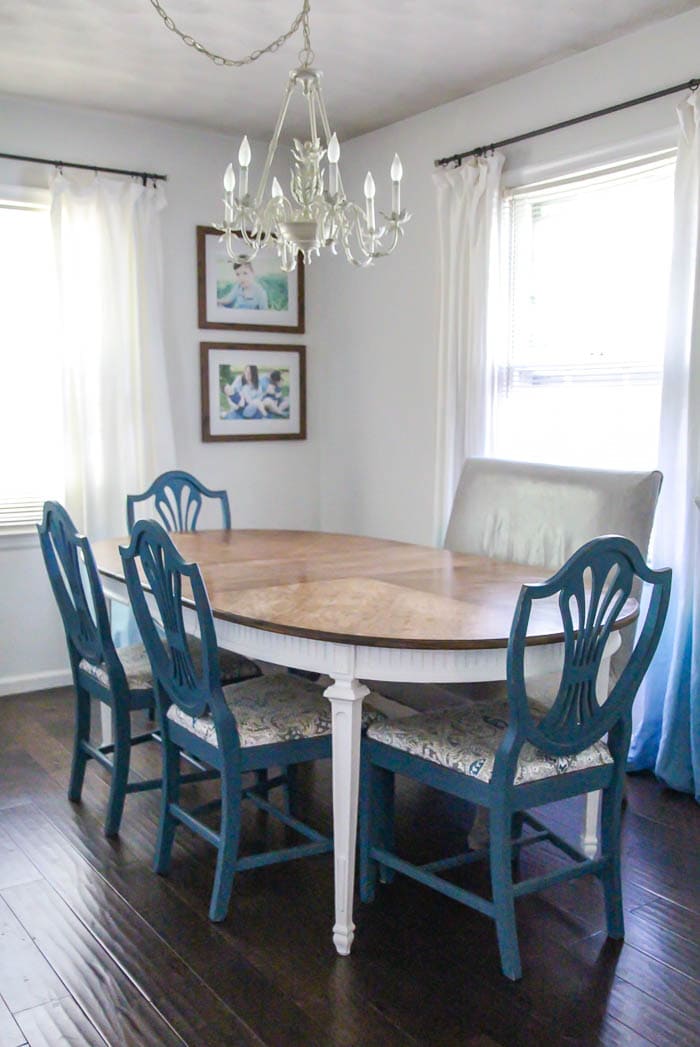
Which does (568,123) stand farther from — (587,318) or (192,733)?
(192,733)

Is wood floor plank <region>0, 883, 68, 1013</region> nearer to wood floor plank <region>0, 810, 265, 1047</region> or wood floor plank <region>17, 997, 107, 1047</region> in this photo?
wood floor plank <region>17, 997, 107, 1047</region>

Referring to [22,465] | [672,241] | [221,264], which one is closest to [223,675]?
[22,465]

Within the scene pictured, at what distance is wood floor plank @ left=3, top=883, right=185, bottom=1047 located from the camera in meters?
2.05

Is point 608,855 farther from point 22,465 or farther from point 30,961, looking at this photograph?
point 22,465

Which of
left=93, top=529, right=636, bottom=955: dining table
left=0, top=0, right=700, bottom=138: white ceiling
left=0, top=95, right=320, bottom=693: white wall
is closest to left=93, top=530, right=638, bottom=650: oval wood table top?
left=93, top=529, right=636, bottom=955: dining table

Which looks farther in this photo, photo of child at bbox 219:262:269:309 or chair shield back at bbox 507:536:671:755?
photo of child at bbox 219:262:269:309

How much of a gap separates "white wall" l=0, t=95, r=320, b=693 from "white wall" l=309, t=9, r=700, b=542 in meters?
0.20

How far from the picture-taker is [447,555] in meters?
3.37

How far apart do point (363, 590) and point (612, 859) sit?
943 mm

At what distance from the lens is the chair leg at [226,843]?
8.04 ft

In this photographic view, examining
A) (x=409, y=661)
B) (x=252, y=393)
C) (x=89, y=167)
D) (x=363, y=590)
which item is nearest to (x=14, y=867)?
(x=363, y=590)

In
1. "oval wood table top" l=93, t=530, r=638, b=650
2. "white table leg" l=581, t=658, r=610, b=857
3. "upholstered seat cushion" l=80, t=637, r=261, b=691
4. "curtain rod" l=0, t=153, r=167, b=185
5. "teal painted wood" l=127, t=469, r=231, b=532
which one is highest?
"curtain rod" l=0, t=153, r=167, b=185

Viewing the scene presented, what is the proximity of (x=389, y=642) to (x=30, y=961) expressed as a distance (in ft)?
3.69

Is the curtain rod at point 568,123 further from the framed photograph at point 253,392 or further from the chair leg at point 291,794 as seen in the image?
the chair leg at point 291,794
